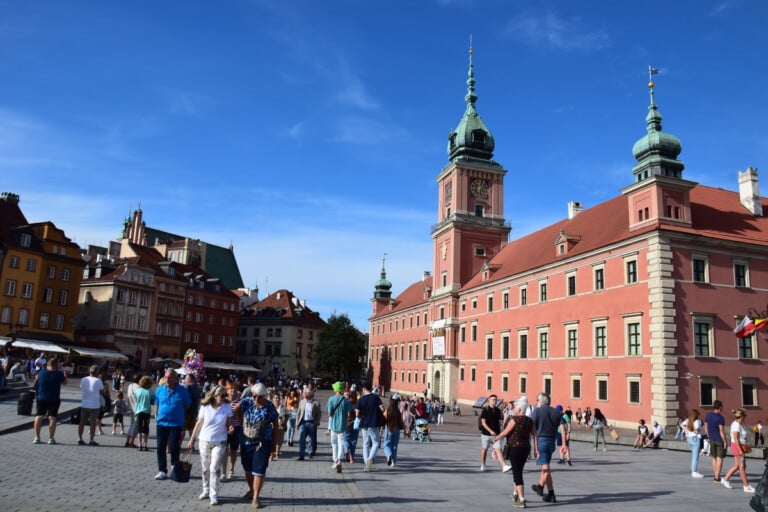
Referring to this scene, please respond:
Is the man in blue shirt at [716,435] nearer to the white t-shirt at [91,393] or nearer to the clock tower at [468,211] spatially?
the white t-shirt at [91,393]

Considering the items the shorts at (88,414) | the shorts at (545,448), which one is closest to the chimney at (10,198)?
the shorts at (88,414)

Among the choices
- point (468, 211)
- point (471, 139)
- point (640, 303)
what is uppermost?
point (471, 139)

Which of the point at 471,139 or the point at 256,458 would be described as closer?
the point at 256,458

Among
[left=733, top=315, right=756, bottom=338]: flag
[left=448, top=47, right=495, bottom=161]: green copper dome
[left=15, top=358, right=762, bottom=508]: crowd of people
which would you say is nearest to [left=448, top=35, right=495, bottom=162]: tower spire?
[left=448, top=47, right=495, bottom=161]: green copper dome

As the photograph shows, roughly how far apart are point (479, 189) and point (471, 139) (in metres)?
5.63

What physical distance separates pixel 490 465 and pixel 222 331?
6402 cm

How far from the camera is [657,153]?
3312 cm

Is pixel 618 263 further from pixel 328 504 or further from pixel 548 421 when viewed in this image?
pixel 328 504

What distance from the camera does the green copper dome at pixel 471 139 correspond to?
6191cm

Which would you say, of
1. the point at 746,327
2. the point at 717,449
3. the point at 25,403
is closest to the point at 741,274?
the point at 746,327

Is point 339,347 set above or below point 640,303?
below

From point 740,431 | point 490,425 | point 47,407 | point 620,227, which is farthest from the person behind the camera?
point 620,227

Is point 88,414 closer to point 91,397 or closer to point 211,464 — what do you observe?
point 91,397

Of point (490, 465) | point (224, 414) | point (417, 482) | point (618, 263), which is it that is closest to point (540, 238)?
point (618, 263)
